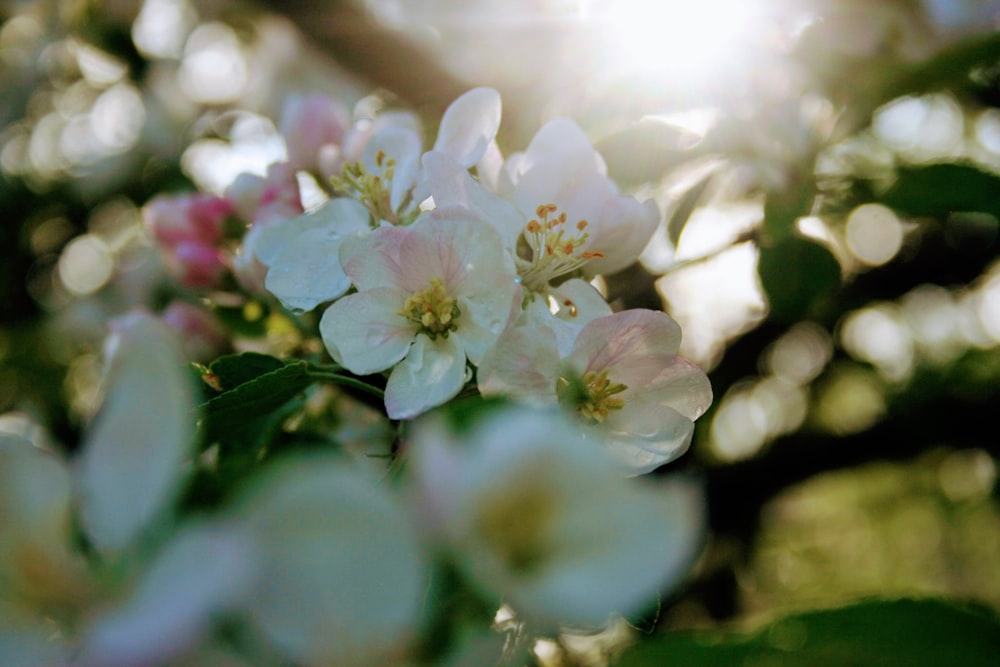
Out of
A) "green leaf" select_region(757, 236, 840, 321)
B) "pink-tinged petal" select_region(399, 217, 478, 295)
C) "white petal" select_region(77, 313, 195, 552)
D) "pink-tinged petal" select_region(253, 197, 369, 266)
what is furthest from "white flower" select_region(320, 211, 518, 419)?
"green leaf" select_region(757, 236, 840, 321)

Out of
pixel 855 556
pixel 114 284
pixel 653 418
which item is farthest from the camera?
pixel 855 556

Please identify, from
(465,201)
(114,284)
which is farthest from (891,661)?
(114,284)

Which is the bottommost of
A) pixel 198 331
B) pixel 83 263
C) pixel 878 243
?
pixel 83 263

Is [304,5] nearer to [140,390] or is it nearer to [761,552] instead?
[140,390]

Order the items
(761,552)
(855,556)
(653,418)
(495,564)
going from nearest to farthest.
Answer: (495,564)
(653,418)
(761,552)
(855,556)

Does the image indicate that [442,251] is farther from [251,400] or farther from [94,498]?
[94,498]

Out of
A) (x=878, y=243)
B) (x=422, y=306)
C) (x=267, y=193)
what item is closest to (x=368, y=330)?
(x=422, y=306)

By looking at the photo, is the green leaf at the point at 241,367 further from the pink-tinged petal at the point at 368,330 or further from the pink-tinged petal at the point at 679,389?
the pink-tinged petal at the point at 679,389

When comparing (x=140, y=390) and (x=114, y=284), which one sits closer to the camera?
(x=140, y=390)
